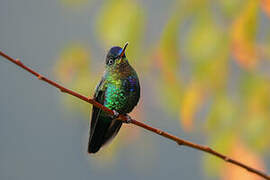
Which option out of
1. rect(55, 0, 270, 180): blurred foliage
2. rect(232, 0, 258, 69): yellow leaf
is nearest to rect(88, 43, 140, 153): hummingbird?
rect(55, 0, 270, 180): blurred foliage

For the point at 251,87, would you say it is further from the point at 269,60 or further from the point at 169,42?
the point at 169,42

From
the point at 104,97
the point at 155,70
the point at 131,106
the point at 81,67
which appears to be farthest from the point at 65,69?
the point at 131,106

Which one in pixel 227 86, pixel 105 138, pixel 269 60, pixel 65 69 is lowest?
pixel 105 138

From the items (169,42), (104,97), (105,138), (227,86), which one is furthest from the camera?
(227,86)

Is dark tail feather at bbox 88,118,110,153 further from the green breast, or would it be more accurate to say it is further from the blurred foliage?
the blurred foliage

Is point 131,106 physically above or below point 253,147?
below

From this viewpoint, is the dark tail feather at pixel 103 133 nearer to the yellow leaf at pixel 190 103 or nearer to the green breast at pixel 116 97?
the green breast at pixel 116 97
